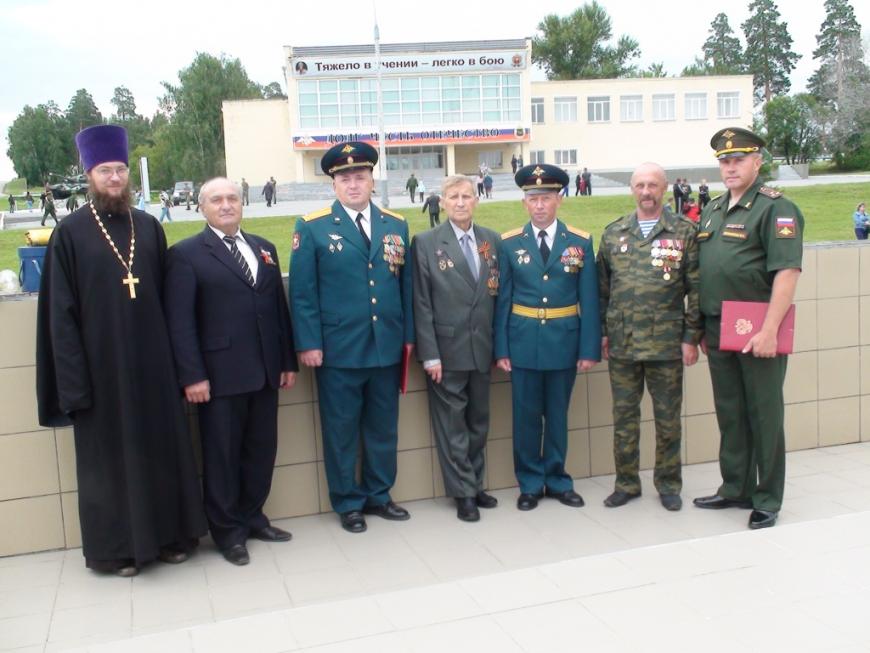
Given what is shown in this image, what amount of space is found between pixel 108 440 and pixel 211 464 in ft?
1.49

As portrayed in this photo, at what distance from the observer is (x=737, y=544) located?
357 centimetres

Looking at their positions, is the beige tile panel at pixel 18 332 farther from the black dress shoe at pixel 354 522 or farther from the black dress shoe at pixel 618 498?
the black dress shoe at pixel 618 498

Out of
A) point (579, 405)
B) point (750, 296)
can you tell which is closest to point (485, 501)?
point (579, 405)

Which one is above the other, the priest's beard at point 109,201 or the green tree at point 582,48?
the green tree at point 582,48

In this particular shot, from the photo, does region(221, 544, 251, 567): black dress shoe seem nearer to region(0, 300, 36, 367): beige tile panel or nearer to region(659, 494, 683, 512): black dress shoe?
region(0, 300, 36, 367): beige tile panel

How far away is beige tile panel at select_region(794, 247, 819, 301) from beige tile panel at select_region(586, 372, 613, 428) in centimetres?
126

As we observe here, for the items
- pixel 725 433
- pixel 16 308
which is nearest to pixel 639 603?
pixel 725 433

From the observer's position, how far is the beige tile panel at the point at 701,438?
499 centimetres

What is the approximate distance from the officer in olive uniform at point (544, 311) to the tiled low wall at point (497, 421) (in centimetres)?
37

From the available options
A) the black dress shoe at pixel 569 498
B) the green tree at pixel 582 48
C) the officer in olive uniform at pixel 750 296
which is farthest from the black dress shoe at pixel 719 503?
the green tree at pixel 582 48

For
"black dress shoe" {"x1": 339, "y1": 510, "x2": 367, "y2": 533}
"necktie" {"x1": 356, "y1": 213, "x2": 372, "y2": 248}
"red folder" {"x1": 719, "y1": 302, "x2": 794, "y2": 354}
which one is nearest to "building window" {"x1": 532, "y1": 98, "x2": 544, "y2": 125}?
"necktie" {"x1": 356, "y1": 213, "x2": 372, "y2": 248}

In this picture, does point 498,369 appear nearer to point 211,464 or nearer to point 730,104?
point 211,464

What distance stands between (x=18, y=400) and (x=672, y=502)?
10.3ft

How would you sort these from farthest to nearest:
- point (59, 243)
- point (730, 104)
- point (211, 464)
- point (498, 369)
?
point (730, 104), point (498, 369), point (211, 464), point (59, 243)
